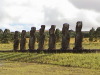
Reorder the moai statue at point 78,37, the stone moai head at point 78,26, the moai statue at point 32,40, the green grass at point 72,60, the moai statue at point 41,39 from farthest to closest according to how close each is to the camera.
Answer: the moai statue at point 32,40 < the moai statue at point 41,39 < the stone moai head at point 78,26 < the moai statue at point 78,37 < the green grass at point 72,60

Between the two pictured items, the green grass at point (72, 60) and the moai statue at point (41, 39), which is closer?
the green grass at point (72, 60)

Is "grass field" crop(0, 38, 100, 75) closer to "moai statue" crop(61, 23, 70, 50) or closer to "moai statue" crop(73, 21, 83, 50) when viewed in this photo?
"moai statue" crop(73, 21, 83, 50)

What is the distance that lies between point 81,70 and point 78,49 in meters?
10.2

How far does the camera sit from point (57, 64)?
23844 mm

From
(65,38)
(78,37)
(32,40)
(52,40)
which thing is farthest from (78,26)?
(32,40)

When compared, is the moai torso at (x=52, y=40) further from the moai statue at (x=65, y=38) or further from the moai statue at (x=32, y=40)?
the moai statue at (x=32, y=40)

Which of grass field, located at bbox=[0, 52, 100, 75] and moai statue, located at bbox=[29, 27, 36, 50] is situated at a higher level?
moai statue, located at bbox=[29, 27, 36, 50]

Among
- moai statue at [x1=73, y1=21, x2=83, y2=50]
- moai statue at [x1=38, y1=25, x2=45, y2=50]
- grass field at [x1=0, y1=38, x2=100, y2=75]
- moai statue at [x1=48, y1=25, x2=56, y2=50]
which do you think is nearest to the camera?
grass field at [x1=0, y1=38, x2=100, y2=75]

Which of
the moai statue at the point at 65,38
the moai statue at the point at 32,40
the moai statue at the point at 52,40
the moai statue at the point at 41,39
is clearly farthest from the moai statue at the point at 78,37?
the moai statue at the point at 32,40

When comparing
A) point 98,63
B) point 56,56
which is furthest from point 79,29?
point 98,63

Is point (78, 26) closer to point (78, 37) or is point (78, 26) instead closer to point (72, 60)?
point (78, 37)

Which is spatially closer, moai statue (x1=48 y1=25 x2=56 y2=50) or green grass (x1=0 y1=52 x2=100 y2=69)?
green grass (x1=0 y1=52 x2=100 y2=69)

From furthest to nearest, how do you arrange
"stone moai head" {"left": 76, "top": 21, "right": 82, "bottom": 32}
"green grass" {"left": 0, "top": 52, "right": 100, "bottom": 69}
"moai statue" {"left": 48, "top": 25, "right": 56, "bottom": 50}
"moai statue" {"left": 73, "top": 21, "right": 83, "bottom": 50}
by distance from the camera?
"moai statue" {"left": 48, "top": 25, "right": 56, "bottom": 50} → "stone moai head" {"left": 76, "top": 21, "right": 82, "bottom": 32} → "moai statue" {"left": 73, "top": 21, "right": 83, "bottom": 50} → "green grass" {"left": 0, "top": 52, "right": 100, "bottom": 69}

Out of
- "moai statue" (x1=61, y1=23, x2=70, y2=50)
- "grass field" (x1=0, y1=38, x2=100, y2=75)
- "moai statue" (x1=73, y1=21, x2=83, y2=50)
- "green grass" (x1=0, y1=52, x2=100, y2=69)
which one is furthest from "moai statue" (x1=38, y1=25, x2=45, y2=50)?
"green grass" (x1=0, y1=52, x2=100, y2=69)
